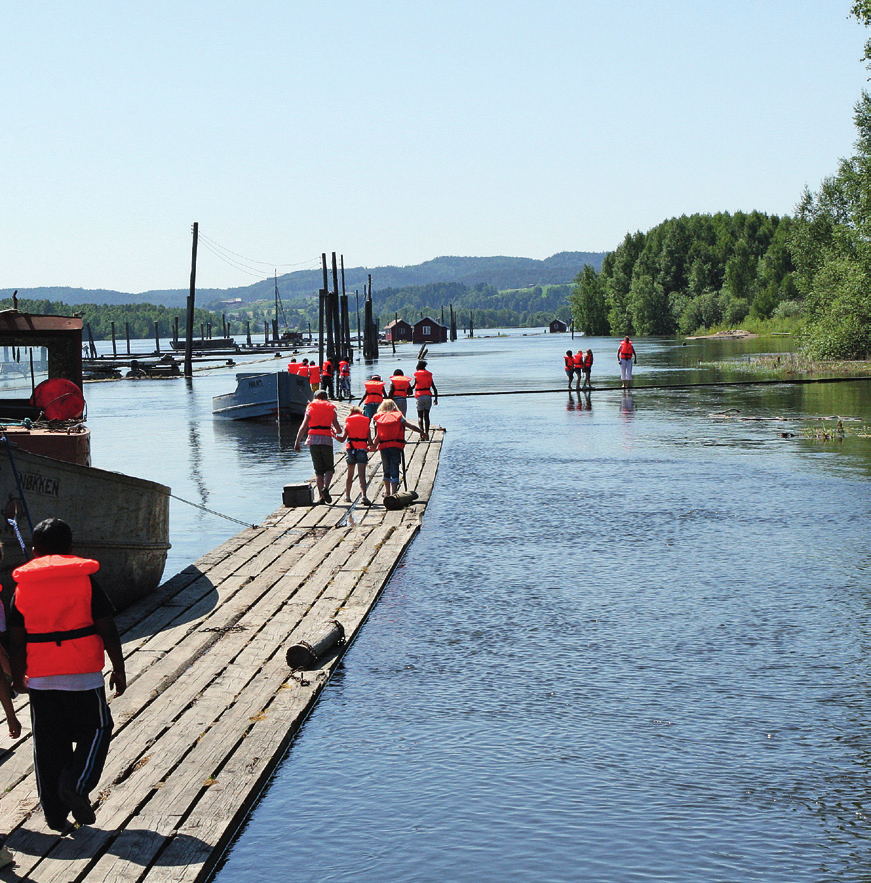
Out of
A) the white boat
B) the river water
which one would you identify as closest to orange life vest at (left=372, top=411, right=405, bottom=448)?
the river water

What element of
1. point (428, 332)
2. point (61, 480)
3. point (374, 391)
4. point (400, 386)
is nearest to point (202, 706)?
point (61, 480)

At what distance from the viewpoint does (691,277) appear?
150m

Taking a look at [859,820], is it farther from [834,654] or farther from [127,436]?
[127,436]

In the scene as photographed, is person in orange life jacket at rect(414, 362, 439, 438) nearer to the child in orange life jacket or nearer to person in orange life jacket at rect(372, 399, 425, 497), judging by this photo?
person in orange life jacket at rect(372, 399, 425, 497)

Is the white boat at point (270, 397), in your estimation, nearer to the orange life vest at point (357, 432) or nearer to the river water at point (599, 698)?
the river water at point (599, 698)

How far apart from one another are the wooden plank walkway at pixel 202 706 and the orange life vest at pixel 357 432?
2.00 metres

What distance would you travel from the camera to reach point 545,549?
46.5ft

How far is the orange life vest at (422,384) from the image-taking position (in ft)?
82.7

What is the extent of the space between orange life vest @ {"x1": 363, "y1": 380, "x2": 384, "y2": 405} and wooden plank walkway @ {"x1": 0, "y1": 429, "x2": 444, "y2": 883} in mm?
8183

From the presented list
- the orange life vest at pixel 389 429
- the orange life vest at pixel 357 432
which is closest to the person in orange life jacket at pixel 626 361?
the orange life vest at pixel 389 429

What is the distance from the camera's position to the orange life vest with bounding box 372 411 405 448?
17.1 m

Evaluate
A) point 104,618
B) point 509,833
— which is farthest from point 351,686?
point 104,618

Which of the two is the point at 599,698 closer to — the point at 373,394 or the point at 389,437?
the point at 389,437

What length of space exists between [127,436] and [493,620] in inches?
1068
